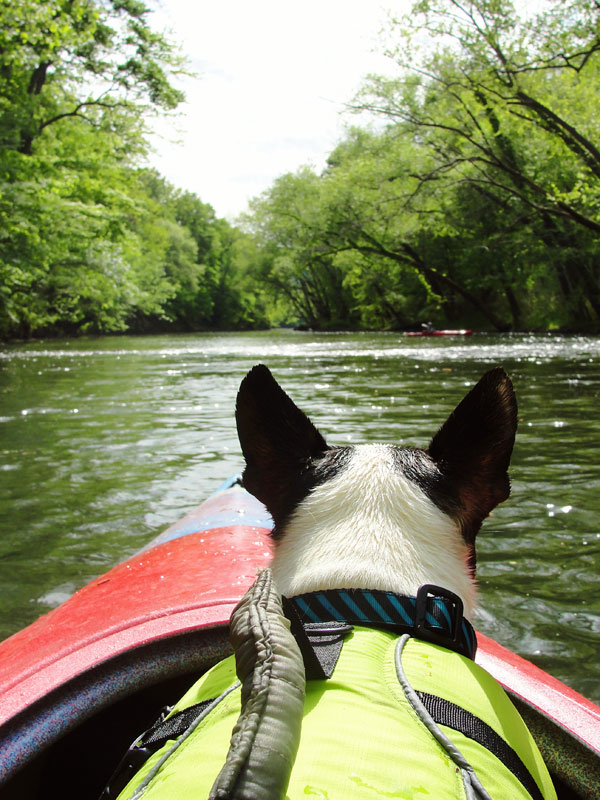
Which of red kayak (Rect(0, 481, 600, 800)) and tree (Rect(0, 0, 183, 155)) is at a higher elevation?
tree (Rect(0, 0, 183, 155))

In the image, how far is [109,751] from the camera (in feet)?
6.49

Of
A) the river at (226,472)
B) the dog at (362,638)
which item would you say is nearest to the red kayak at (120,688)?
the dog at (362,638)

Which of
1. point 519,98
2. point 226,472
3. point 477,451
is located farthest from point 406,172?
point 477,451

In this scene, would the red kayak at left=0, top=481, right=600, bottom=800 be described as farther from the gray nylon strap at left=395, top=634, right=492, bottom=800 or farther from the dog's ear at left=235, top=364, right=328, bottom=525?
the gray nylon strap at left=395, top=634, right=492, bottom=800

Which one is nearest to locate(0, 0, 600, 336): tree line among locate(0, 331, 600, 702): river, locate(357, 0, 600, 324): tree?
locate(357, 0, 600, 324): tree

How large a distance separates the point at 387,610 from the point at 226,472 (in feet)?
18.0

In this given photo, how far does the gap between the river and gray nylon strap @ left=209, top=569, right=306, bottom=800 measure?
253 centimetres

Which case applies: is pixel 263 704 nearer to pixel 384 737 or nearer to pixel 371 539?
pixel 384 737

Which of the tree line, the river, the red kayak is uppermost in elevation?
the tree line

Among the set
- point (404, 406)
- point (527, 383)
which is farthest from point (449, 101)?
point (404, 406)

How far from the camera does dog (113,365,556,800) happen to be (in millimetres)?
931

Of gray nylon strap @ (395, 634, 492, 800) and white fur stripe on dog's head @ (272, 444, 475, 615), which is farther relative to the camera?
white fur stripe on dog's head @ (272, 444, 475, 615)

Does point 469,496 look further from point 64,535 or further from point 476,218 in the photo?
point 476,218

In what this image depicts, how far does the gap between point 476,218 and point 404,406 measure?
26091 millimetres
